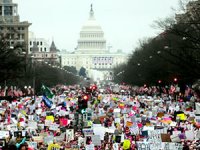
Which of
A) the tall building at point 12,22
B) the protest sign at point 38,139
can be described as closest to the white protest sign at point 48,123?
the protest sign at point 38,139

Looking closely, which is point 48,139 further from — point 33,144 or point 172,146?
point 172,146

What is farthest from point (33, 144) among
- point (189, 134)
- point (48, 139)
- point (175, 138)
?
point (189, 134)

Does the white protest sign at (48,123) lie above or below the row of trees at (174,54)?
below

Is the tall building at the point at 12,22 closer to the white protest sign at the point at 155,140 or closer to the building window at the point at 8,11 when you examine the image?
the building window at the point at 8,11

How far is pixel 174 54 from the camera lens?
6372cm

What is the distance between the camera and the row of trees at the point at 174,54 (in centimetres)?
4778

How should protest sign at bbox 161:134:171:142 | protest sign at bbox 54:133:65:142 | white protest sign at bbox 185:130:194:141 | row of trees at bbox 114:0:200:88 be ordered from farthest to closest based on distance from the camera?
row of trees at bbox 114:0:200:88, protest sign at bbox 54:133:65:142, white protest sign at bbox 185:130:194:141, protest sign at bbox 161:134:171:142

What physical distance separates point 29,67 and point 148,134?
2561 inches

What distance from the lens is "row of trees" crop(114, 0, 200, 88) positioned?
47781 mm

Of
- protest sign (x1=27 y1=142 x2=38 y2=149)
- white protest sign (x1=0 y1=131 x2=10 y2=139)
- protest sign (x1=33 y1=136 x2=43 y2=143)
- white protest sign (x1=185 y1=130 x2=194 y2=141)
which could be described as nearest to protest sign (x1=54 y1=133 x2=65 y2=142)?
protest sign (x1=33 y1=136 x2=43 y2=143)

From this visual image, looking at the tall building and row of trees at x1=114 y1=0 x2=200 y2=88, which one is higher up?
the tall building

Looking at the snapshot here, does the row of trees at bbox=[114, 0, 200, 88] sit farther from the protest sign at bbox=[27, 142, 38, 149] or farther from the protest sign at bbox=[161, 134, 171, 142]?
the protest sign at bbox=[27, 142, 38, 149]

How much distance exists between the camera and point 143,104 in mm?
49000

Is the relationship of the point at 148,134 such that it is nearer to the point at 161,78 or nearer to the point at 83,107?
the point at 83,107
